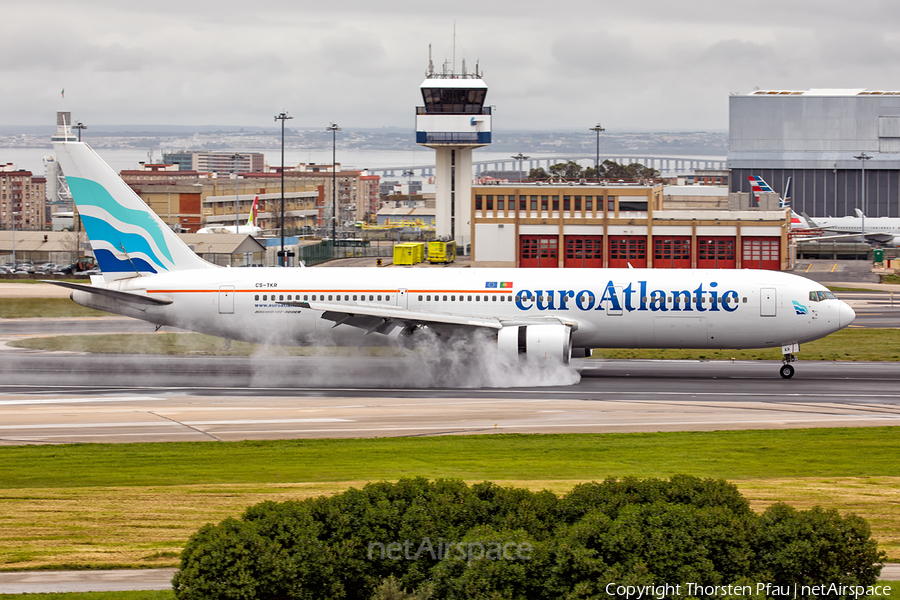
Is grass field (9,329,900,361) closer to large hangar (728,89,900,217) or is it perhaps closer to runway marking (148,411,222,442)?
runway marking (148,411,222,442)

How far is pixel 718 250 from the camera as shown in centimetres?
9169

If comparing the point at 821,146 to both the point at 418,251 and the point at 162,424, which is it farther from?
the point at 162,424

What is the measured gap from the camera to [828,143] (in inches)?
7328

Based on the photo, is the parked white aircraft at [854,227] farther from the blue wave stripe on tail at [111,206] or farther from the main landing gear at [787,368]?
the blue wave stripe on tail at [111,206]

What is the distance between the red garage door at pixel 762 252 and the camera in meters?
91.4

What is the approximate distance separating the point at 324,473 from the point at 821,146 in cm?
18418

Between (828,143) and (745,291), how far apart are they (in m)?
163

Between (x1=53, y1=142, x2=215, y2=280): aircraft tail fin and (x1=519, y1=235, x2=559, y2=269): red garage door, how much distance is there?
2209 inches

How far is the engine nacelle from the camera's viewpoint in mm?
37469

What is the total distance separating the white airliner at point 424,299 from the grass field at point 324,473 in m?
11.7

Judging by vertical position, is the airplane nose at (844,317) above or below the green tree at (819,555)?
above

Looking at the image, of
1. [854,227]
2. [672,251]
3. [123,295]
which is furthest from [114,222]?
[854,227]

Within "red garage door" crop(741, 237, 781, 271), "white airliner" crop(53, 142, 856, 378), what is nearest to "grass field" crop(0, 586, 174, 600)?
"white airliner" crop(53, 142, 856, 378)

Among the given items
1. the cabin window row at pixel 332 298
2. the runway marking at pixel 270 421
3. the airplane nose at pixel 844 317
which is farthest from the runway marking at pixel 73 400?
the airplane nose at pixel 844 317
